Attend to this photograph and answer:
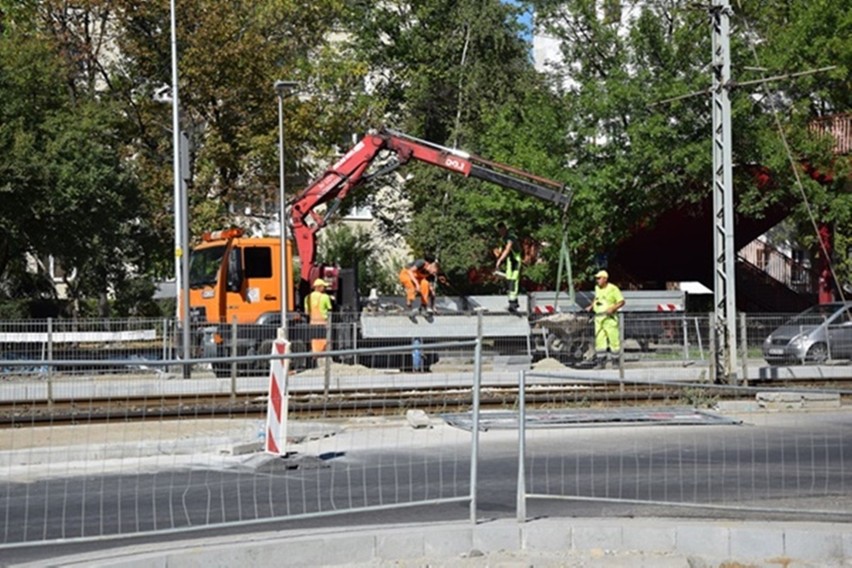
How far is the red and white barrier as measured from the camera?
13.7m

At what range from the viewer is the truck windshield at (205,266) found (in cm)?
2778

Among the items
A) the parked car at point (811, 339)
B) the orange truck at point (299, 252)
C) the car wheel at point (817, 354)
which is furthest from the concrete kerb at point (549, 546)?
the orange truck at point (299, 252)

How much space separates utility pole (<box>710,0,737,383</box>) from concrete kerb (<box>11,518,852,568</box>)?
1308cm

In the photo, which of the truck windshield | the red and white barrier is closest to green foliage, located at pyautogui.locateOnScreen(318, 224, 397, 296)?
the truck windshield

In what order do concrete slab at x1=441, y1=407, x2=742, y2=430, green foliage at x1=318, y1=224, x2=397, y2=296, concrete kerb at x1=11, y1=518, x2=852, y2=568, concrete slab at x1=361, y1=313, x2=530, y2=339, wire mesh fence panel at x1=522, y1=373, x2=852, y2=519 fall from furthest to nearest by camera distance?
1. green foliage at x1=318, y1=224, x2=397, y2=296
2. concrete slab at x1=361, y1=313, x2=530, y2=339
3. concrete slab at x1=441, y1=407, x2=742, y2=430
4. wire mesh fence panel at x1=522, y1=373, x2=852, y2=519
5. concrete kerb at x1=11, y1=518, x2=852, y2=568

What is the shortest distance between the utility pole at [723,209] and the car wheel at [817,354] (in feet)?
9.13

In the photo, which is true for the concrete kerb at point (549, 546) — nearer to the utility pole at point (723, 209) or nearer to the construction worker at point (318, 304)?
the utility pole at point (723, 209)

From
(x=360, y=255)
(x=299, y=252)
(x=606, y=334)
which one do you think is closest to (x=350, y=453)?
(x=606, y=334)

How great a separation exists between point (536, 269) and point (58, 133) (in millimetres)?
14520

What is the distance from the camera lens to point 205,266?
28.1 m

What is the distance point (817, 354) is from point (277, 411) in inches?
556

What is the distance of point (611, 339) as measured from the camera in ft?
76.2

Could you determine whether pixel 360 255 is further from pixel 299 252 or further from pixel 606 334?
pixel 606 334

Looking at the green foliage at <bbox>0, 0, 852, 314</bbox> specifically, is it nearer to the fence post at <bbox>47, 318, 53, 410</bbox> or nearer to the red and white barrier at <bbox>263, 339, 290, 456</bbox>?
the fence post at <bbox>47, 318, 53, 410</bbox>
